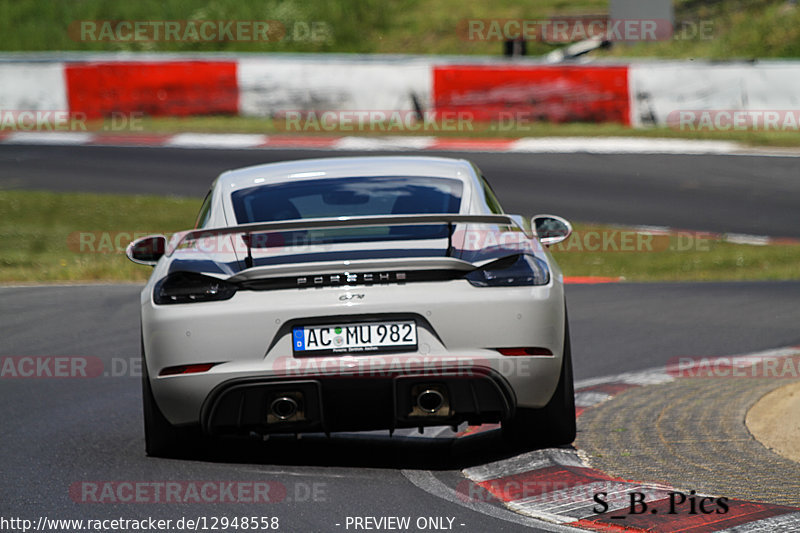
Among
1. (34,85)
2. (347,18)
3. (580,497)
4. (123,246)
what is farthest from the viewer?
(347,18)

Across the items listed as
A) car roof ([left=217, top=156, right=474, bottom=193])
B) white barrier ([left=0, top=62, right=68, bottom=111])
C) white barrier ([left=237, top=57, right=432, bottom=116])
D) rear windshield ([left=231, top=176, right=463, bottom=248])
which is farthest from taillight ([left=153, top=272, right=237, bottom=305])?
white barrier ([left=0, top=62, right=68, bottom=111])

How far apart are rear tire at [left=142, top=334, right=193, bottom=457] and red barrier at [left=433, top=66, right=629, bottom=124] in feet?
58.4

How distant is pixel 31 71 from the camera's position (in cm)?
2530

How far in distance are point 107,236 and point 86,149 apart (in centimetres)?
686

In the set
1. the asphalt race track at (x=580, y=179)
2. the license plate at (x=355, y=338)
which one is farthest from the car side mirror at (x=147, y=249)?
the asphalt race track at (x=580, y=179)

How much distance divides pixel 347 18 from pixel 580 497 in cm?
3189

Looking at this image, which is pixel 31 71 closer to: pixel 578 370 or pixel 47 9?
pixel 47 9

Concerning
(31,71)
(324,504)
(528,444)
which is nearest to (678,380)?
(528,444)

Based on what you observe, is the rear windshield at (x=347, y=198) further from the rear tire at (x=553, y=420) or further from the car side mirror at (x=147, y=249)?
the rear tire at (x=553, y=420)

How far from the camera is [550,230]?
21.4ft

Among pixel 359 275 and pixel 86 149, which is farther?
pixel 86 149


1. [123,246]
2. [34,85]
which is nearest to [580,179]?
[123,246]

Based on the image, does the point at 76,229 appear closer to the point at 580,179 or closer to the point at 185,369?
the point at 580,179

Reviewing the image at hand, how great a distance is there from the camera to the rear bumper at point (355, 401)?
17.6ft
